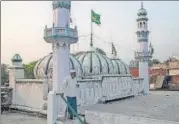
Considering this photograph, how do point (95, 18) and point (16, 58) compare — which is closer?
point (16, 58)

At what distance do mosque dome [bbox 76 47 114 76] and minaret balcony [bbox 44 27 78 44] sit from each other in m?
4.90

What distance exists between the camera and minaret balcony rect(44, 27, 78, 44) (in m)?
8.75

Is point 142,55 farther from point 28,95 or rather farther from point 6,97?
point 6,97

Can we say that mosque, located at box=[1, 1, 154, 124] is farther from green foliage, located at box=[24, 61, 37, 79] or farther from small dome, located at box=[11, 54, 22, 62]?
green foliage, located at box=[24, 61, 37, 79]

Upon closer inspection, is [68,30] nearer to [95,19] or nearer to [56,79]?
[56,79]

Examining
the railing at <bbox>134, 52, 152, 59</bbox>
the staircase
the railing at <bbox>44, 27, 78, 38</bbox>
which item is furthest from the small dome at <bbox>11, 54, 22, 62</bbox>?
the railing at <bbox>134, 52, 152, 59</bbox>

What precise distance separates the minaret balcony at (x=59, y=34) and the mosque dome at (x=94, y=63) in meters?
4.90

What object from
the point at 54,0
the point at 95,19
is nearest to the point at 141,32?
the point at 95,19

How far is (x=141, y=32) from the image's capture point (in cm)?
1620

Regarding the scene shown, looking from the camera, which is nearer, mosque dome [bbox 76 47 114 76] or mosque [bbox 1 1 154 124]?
mosque [bbox 1 1 154 124]

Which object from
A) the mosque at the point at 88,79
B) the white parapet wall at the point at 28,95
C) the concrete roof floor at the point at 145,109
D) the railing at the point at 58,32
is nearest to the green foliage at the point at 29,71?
the mosque at the point at 88,79

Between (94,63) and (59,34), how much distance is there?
18.7ft

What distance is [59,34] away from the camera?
875 cm

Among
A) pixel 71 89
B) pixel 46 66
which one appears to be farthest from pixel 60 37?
pixel 46 66
